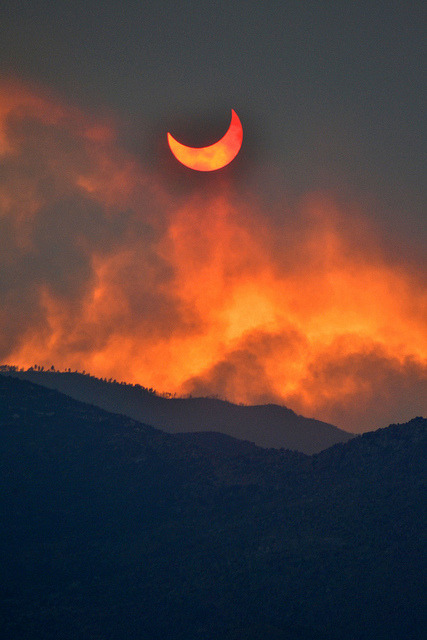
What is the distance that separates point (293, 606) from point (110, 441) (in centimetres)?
2688

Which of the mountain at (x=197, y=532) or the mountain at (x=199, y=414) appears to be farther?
the mountain at (x=199, y=414)

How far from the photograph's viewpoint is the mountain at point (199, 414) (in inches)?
3719

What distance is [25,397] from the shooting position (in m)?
64.9

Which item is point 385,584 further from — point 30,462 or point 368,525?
point 30,462

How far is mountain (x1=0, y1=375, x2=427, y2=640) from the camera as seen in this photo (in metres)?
37.4

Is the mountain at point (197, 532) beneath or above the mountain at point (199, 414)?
beneath

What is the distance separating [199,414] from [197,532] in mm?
50467

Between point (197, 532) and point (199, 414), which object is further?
point (199, 414)

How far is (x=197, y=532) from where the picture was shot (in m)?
48.5

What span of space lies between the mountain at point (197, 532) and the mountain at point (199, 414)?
28103mm

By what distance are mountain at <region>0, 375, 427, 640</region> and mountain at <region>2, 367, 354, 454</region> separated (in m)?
28.1

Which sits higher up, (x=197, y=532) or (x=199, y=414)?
(x=199, y=414)

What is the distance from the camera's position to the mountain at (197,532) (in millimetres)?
37438

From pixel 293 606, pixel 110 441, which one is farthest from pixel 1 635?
pixel 110 441
